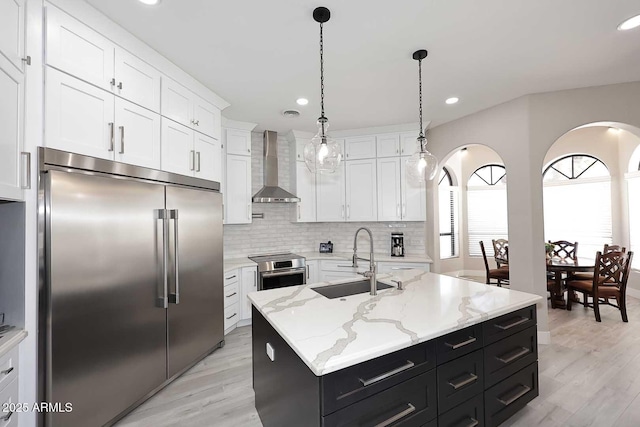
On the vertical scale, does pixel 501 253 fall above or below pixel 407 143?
below

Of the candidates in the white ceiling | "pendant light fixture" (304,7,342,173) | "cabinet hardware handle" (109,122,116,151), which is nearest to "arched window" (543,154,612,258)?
the white ceiling

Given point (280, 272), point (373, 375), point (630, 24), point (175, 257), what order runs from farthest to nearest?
point (280, 272) < point (175, 257) < point (630, 24) < point (373, 375)

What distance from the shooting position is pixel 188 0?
177 cm

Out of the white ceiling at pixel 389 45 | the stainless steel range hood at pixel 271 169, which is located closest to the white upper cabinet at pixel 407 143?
the white ceiling at pixel 389 45

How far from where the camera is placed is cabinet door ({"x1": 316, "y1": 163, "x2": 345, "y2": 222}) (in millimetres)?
4562

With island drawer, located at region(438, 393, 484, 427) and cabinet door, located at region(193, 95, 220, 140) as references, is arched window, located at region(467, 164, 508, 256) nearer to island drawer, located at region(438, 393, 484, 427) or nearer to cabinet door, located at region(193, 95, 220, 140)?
island drawer, located at region(438, 393, 484, 427)

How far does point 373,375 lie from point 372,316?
1.23 feet

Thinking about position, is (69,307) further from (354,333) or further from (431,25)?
(431,25)

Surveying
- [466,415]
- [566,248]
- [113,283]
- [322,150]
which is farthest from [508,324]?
[566,248]

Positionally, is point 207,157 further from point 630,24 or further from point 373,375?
point 630,24

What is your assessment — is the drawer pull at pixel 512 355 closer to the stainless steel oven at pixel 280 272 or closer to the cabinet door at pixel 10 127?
the stainless steel oven at pixel 280 272

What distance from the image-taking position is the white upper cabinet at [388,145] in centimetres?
434

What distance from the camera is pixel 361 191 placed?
4.48 meters

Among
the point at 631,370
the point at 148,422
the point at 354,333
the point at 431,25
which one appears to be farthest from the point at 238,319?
the point at 631,370
